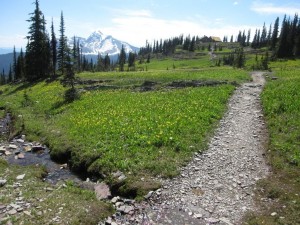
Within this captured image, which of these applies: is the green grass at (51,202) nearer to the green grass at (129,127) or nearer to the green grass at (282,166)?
the green grass at (129,127)

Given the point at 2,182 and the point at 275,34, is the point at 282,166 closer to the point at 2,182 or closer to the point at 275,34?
the point at 2,182

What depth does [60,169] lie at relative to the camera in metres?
19.2

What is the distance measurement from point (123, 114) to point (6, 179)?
12350 millimetres

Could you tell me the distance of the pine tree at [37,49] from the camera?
67.7m

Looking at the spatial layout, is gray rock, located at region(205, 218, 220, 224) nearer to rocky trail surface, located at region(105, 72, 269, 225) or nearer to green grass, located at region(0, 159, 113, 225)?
rocky trail surface, located at region(105, 72, 269, 225)

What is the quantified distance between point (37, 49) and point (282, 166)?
64.8 metres

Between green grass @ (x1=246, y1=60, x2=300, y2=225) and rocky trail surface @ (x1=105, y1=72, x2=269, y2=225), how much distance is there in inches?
22.7

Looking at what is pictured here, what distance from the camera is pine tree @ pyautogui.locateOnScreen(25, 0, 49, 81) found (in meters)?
67.7

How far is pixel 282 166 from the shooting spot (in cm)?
1616

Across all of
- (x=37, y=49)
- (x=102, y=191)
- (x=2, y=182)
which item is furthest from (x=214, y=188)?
(x=37, y=49)

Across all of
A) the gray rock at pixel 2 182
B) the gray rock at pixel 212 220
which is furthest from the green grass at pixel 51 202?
the gray rock at pixel 212 220

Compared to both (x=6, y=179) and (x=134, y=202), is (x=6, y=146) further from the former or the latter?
(x=134, y=202)

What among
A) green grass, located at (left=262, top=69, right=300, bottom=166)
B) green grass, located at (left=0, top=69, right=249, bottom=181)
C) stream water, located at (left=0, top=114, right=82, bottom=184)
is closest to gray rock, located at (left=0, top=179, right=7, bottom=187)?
stream water, located at (left=0, top=114, right=82, bottom=184)

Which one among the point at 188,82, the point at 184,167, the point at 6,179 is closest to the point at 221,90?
the point at 188,82
